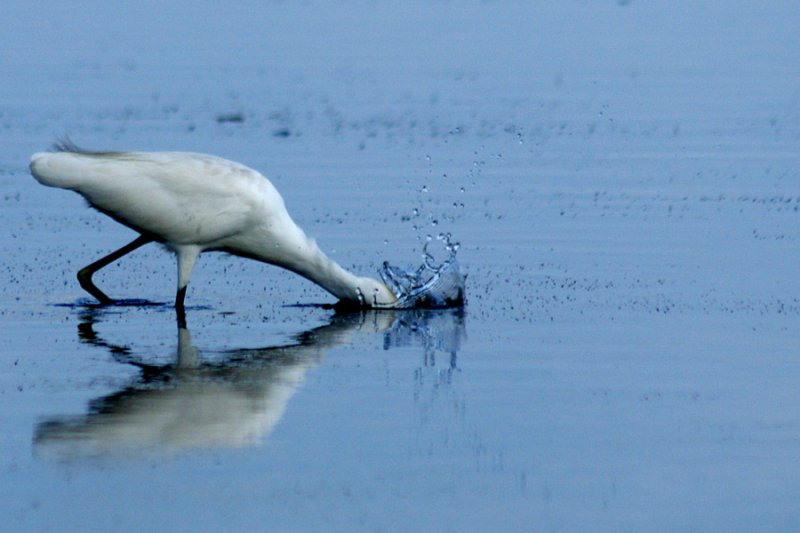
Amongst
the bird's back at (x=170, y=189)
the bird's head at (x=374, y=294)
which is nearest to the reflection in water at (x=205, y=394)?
the bird's head at (x=374, y=294)

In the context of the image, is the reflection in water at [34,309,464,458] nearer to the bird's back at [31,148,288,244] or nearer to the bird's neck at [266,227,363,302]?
the bird's neck at [266,227,363,302]

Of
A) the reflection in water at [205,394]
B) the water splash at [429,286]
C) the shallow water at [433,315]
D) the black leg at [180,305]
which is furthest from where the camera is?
the water splash at [429,286]

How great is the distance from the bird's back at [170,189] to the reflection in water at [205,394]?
3.14 feet

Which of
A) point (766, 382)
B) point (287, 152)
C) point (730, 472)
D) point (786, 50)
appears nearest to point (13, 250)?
point (287, 152)

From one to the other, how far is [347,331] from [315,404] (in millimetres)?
2646

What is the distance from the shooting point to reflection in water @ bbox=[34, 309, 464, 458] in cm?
952

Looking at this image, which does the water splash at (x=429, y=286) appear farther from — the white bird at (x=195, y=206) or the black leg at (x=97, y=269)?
the black leg at (x=97, y=269)

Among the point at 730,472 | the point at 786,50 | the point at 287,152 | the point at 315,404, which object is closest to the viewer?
the point at 730,472

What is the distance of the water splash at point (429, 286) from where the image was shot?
14.2m

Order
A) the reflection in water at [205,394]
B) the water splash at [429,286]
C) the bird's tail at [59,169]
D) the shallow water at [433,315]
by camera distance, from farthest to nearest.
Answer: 1. the water splash at [429,286]
2. the bird's tail at [59,169]
3. the reflection in water at [205,394]
4. the shallow water at [433,315]

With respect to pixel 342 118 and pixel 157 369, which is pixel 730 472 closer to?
pixel 157 369

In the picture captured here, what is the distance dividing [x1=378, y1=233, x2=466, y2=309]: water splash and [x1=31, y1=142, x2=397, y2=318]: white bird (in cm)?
16

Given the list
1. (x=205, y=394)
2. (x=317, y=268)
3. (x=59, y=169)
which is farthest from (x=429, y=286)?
(x=205, y=394)

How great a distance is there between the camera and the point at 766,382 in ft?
36.6
